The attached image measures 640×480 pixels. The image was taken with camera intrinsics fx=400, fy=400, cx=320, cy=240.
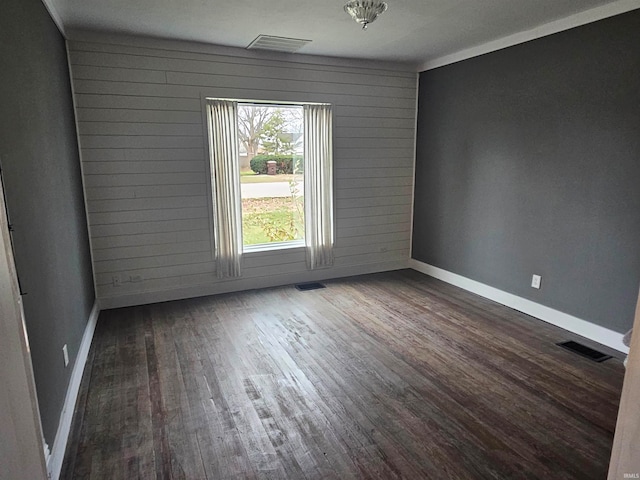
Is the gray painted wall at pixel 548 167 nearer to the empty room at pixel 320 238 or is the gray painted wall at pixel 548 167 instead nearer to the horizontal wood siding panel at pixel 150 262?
the empty room at pixel 320 238

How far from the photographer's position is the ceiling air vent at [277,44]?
3.82 m

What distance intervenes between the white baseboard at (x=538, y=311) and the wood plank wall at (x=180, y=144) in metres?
1.33

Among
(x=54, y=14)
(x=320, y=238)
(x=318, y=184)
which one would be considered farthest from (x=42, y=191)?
(x=320, y=238)

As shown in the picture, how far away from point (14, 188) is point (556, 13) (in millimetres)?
3941

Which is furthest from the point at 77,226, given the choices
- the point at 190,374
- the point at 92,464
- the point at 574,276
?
the point at 574,276

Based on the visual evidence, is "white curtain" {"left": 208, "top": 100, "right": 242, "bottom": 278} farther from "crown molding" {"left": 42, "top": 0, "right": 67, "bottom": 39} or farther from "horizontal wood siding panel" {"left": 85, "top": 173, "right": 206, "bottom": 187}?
"crown molding" {"left": 42, "top": 0, "right": 67, "bottom": 39}

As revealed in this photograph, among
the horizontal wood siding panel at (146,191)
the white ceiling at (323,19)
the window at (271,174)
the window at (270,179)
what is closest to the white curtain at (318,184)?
the window at (270,179)

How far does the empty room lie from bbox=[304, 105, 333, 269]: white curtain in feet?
0.09

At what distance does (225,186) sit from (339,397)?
2.65 m

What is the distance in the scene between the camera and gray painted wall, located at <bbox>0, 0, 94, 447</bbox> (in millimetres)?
1826

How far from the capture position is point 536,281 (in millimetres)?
3846

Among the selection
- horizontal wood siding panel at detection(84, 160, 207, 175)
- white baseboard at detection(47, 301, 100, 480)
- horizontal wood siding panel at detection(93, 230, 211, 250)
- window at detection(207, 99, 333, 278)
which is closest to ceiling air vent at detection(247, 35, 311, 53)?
window at detection(207, 99, 333, 278)

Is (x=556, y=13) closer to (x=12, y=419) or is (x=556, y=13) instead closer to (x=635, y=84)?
A: (x=635, y=84)

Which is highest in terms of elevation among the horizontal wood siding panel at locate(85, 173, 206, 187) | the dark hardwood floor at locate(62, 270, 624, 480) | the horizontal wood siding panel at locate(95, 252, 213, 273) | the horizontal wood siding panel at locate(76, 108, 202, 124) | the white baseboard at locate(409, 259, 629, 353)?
the horizontal wood siding panel at locate(76, 108, 202, 124)
